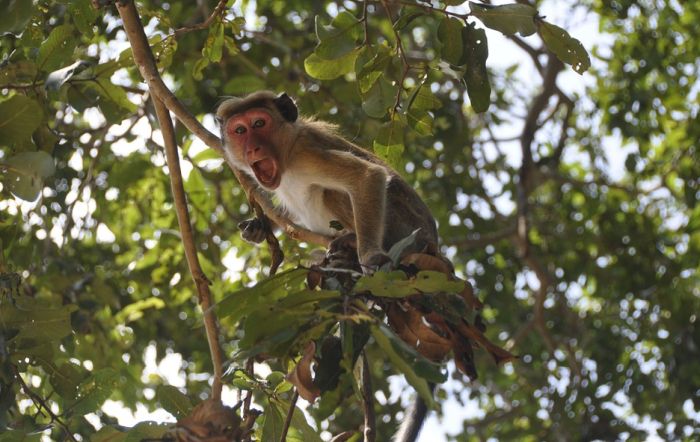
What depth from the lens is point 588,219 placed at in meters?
10.8

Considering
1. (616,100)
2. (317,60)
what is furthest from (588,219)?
(317,60)

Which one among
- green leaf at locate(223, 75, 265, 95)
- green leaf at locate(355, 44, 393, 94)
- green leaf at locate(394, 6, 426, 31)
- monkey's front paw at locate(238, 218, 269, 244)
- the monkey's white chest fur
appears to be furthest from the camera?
green leaf at locate(223, 75, 265, 95)

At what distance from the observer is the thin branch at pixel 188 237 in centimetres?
402

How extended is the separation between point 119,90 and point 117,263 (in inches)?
184

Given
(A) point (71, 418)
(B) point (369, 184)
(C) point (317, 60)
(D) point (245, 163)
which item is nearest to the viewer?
(A) point (71, 418)

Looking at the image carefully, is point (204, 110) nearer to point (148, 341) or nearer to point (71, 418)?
point (148, 341)

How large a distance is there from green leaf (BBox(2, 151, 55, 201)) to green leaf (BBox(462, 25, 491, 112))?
1.85m

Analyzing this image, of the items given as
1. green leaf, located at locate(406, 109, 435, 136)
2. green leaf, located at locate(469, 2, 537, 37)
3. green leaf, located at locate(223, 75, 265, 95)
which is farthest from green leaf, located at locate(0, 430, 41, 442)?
green leaf, located at locate(223, 75, 265, 95)

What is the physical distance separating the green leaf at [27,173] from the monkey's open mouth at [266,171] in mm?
2791

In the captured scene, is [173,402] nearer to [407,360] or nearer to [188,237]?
[188,237]

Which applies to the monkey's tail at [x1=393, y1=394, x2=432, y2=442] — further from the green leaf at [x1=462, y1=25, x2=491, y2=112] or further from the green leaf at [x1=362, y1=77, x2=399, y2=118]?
A: the green leaf at [x1=462, y1=25, x2=491, y2=112]

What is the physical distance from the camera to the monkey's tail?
16.8ft

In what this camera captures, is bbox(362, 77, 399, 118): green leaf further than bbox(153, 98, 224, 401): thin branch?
Yes

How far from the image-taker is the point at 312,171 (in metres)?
6.38
